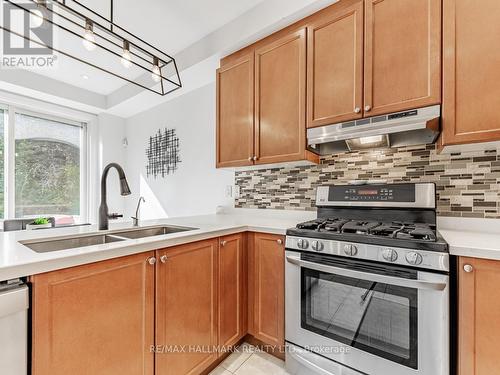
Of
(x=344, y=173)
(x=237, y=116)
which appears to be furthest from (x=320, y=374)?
(x=237, y=116)

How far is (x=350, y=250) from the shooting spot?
4.31 feet

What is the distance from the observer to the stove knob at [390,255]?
120 cm

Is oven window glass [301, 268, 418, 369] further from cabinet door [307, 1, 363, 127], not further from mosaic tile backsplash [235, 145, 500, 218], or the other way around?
cabinet door [307, 1, 363, 127]

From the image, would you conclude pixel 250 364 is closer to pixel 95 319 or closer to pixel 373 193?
pixel 95 319

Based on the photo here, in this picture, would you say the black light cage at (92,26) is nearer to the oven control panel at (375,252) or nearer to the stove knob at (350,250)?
the oven control panel at (375,252)

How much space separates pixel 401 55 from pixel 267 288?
5.56 ft

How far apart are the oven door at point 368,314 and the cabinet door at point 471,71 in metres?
0.80

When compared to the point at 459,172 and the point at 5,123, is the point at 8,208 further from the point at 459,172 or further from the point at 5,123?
the point at 459,172

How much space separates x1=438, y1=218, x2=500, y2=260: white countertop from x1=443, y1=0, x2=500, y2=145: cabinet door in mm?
509

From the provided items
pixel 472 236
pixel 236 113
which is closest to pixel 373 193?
pixel 472 236

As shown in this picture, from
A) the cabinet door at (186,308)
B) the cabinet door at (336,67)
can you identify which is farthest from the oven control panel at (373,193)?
the cabinet door at (186,308)

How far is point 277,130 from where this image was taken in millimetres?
1983

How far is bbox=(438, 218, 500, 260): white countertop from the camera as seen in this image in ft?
3.47

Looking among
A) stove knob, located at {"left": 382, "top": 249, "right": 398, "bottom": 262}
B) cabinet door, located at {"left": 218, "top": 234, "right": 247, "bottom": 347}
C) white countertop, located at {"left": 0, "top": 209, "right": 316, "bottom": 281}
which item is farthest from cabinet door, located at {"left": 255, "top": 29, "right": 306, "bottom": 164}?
stove knob, located at {"left": 382, "top": 249, "right": 398, "bottom": 262}
